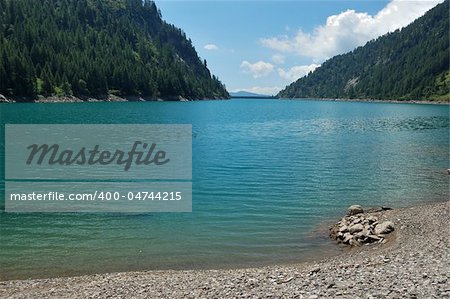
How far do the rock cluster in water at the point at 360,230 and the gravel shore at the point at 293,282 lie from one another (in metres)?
2.37

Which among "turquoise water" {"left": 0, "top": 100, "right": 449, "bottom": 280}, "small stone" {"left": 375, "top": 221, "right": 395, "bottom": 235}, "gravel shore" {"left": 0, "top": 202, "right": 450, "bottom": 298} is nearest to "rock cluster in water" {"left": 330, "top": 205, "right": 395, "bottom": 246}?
"small stone" {"left": 375, "top": 221, "right": 395, "bottom": 235}

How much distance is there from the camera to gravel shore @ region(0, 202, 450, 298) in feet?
42.4

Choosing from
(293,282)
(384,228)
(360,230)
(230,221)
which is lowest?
(230,221)

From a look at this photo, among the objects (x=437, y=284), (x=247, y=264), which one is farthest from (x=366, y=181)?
(x=437, y=284)

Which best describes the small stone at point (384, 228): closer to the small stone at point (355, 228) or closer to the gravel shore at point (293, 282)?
the small stone at point (355, 228)

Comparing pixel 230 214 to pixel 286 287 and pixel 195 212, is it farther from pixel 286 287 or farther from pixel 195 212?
pixel 286 287

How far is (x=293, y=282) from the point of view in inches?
570

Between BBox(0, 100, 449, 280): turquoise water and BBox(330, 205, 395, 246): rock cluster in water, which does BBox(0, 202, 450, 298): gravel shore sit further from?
BBox(330, 205, 395, 246): rock cluster in water

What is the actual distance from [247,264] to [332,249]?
5143mm

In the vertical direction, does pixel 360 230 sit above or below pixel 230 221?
above

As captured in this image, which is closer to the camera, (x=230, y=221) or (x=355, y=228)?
(x=355, y=228)

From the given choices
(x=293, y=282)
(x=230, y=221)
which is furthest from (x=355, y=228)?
(x=293, y=282)

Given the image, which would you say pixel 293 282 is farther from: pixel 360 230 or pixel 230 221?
pixel 230 221

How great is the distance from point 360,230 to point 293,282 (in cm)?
1066
